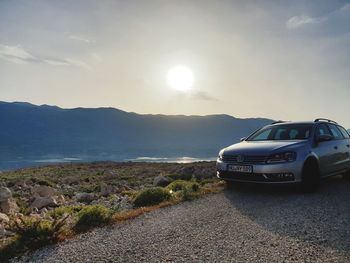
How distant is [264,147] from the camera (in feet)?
33.0

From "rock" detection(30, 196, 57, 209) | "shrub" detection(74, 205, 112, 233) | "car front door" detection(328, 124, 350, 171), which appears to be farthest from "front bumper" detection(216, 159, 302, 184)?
"rock" detection(30, 196, 57, 209)

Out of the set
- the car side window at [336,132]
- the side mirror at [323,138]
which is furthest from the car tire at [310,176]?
the car side window at [336,132]

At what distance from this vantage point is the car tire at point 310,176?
10.0 meters

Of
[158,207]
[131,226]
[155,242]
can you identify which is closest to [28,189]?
[158,207]

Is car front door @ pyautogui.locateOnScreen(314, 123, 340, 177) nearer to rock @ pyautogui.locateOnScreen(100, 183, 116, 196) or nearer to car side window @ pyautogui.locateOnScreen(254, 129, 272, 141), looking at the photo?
car side window @ pyautogui.locateOnScreen(254, 129, 272, 141)

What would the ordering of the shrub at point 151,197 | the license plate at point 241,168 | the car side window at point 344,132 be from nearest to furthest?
the license plate at point 241,168, the shrub at point 151,197, the car side window at point 344,132

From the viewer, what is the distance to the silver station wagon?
9711 mm

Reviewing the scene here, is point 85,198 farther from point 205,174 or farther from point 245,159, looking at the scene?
point 245,159

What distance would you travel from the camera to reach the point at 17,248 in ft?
21.1

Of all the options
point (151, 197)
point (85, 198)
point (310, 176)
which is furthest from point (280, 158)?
point (85, 198)

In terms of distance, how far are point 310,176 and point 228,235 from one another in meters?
4.49

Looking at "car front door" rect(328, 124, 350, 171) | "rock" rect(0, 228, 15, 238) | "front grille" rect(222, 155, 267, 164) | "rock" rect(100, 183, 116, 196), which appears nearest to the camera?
"rock" rect(0, 228, 15, 238)

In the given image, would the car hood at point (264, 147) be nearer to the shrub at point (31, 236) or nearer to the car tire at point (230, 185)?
the car tire at point (230, 185)

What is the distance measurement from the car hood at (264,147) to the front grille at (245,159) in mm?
108
